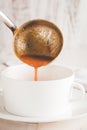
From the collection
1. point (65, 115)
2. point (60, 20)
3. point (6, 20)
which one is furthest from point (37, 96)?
point (60, 20)

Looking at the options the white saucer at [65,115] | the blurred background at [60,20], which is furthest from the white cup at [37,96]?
the blurred background at [60,20]

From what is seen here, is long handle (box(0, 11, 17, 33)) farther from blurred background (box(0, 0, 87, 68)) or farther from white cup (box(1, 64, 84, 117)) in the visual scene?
blurred background (box(0, 0, 87, 68))

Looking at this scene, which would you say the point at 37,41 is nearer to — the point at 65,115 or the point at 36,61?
the point at 36,61

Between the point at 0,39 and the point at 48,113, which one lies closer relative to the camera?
the point at 48,113

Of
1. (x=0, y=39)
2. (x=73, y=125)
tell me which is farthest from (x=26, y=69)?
(x=0, y=39)

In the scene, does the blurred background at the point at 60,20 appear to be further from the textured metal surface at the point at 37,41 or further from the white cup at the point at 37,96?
the white cup at the point at 37,96

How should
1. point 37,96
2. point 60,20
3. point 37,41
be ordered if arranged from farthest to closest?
point 60,20
point 37,41
point 37,96

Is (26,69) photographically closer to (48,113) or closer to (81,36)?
(48,113)

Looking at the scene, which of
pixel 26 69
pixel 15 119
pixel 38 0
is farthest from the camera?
pixel 38 0
